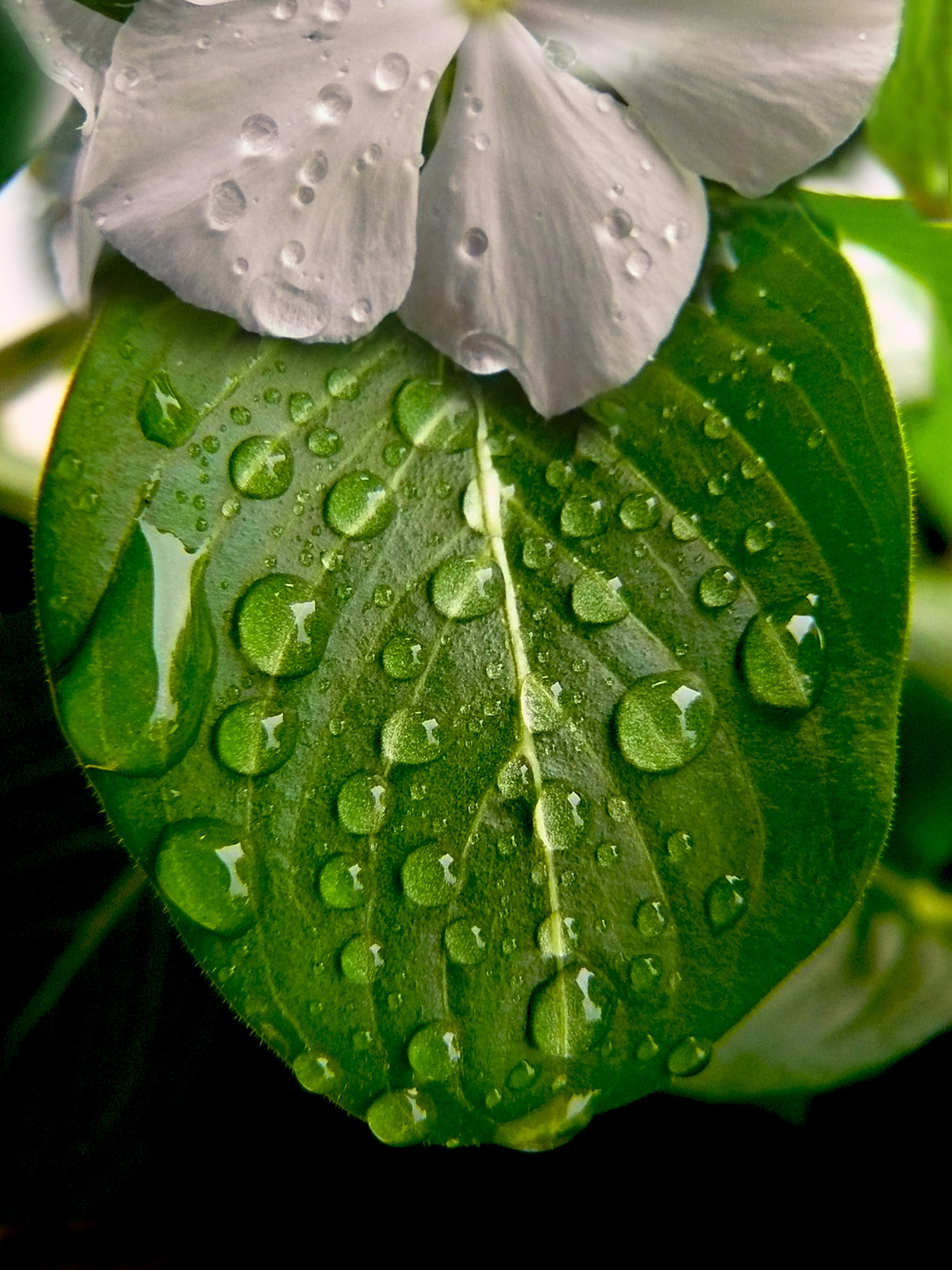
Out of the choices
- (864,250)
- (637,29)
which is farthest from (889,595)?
(864,250)

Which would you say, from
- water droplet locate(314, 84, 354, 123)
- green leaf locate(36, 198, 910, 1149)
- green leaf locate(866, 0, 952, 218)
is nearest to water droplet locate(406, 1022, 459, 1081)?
green leaf locate(36, 198, 910, 1149)

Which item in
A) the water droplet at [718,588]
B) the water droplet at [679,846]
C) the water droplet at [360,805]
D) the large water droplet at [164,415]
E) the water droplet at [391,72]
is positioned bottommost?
the water droplet at [679,846]

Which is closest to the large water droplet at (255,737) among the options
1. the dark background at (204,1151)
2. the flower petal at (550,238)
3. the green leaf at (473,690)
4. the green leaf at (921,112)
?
the green leaf at (473,690)

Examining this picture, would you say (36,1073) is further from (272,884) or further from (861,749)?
(861,749)

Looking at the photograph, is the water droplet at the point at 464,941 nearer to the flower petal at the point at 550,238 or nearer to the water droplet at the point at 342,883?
the water droplet at the point at 342,883

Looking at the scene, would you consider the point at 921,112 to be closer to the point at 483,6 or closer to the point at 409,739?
the point at 483,6
